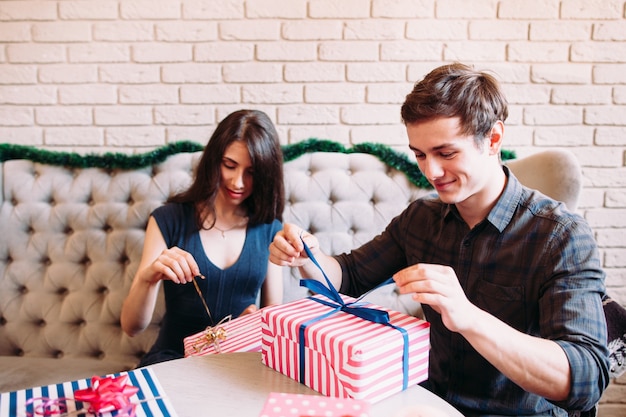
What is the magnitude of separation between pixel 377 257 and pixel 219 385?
2.31 feet

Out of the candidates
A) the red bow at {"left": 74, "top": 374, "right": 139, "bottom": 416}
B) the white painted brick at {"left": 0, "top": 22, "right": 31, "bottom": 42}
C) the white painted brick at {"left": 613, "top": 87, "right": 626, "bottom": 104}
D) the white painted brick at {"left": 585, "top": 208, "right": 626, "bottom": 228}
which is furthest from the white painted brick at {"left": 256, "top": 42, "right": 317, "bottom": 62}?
the red bow at {"left": 74, "top": 374, "right": 139, "bottom": 416}

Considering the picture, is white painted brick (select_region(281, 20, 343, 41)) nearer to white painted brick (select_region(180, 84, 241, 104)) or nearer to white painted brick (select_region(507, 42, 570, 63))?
white painted brick (select_region(180, 84, 241, 104))

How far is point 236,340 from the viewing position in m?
1.26

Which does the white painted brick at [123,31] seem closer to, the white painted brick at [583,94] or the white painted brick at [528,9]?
the white painted brick at [528,9]

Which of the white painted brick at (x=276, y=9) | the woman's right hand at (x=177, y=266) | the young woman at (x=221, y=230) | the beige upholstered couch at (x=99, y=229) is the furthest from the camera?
the white painted brick at (x=276, y=9)

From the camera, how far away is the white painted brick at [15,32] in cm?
216

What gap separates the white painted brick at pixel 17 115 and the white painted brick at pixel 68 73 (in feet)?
0.51

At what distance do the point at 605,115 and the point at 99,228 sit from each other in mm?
2269

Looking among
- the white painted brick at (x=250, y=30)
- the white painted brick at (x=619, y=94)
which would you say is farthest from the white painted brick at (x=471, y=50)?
the white painted brick at (x=250, y=30)

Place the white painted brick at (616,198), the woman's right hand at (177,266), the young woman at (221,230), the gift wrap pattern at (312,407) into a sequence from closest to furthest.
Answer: the gift wrap pattern at (312,407) < the woman's right hand at (177,266) < the young woman at (221,230) < the white painted brick at (616,198)

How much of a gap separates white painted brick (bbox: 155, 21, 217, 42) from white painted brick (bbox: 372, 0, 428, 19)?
72 cm

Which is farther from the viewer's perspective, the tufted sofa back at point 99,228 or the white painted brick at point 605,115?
the white painted brick at point 605,115

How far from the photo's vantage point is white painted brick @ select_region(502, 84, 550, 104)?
2.19m

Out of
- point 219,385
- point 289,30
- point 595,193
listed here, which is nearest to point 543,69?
point 595,193
